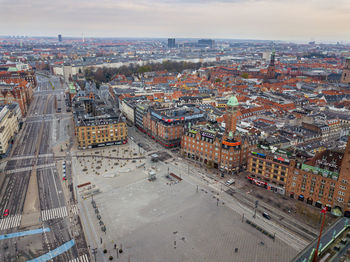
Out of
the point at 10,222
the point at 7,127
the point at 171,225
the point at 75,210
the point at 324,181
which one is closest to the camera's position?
the point at 171,225

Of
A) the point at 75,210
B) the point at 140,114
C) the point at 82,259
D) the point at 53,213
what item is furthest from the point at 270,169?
the point at 140,114

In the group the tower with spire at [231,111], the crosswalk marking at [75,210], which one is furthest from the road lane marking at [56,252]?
the tower with spire at [231,111]

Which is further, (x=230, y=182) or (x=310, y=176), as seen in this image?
(x=230, y=182)

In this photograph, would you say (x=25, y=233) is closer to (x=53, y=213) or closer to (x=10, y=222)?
(x=10, y=222)

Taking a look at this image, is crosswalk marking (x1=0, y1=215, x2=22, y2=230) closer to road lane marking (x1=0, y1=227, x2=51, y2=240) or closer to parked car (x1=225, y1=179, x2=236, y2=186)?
road lane marking (x1=0, y1=227, x2=51, y2=240)

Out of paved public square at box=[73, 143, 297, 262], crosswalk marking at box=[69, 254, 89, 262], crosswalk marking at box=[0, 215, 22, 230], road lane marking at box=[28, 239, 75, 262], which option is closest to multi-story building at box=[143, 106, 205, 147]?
paved public square at box=[73, 143, 297, 262]

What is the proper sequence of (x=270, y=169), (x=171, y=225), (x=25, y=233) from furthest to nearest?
(x=270, y=169)
(x=171, y=225)
(x=25, y=233)

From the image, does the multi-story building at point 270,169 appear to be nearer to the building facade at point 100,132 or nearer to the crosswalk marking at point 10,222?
the building facade at point 100,132
